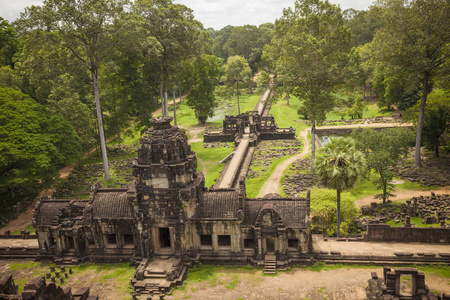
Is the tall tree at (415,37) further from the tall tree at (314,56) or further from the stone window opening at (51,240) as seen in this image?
the stone window opening at (51,240)

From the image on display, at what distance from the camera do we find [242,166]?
55.2 meters

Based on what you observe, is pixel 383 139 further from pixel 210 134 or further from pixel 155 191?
pixel 210 134

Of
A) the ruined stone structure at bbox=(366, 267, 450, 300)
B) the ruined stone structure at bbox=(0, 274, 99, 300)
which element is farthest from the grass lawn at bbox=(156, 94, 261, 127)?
the ruined stone structure at bbox=(0, 274, 99, 300)

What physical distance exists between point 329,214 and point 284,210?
287 inches

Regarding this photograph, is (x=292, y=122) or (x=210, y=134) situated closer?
(x=210, y=134)

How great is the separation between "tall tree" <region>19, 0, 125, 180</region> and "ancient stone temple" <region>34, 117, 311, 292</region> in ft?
68.4

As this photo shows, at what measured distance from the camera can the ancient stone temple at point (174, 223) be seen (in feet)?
94.1

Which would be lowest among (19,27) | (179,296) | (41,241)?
(179,296)

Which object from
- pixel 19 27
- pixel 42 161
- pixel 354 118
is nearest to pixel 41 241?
pixel 42 161

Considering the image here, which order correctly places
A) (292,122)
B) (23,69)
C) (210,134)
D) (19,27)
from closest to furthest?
(19,27)
(23,69)
(210,134)
(292,122)

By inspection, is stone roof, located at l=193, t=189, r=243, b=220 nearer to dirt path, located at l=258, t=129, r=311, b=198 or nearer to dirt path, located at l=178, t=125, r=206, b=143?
dirt path, located at l=258, t=129, r=311, b=198

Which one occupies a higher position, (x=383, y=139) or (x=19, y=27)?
(x=19, y=27)

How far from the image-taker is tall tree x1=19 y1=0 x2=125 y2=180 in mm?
41938

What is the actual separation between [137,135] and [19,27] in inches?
1359
